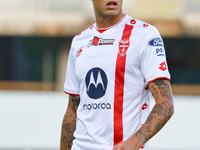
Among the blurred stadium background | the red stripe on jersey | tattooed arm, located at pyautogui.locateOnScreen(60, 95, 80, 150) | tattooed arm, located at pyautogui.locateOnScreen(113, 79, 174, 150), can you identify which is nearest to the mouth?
the red stripe on jersey

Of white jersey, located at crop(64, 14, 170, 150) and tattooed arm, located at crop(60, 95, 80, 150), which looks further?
tattooed arm, located at crop(60, 95, 80, 150)

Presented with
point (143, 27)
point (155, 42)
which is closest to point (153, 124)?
point (155, 42)

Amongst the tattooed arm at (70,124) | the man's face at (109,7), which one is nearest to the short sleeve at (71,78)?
the tattooed arm at (70,124)

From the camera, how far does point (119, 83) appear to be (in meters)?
2.93

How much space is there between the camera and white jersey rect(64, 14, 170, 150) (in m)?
2.84

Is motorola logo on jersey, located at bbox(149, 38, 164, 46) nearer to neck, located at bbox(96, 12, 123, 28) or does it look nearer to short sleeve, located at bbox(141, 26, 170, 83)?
short sleeve, located at bbox(141, 26, 170, 83)

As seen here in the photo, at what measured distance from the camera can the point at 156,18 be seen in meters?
19.1

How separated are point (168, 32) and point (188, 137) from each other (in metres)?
10.5

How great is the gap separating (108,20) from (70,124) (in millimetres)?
736

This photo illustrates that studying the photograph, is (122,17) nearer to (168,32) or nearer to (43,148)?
(43,148)

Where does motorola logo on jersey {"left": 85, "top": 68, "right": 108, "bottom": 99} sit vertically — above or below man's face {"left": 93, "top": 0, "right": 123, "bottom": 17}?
below

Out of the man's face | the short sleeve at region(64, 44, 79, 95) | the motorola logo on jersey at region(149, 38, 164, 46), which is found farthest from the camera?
the short sleeve at region(64, 44, 79, 95)

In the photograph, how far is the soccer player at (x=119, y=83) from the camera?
108 inches

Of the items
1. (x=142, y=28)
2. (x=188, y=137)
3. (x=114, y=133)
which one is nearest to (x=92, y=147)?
(x=114, y=133)
